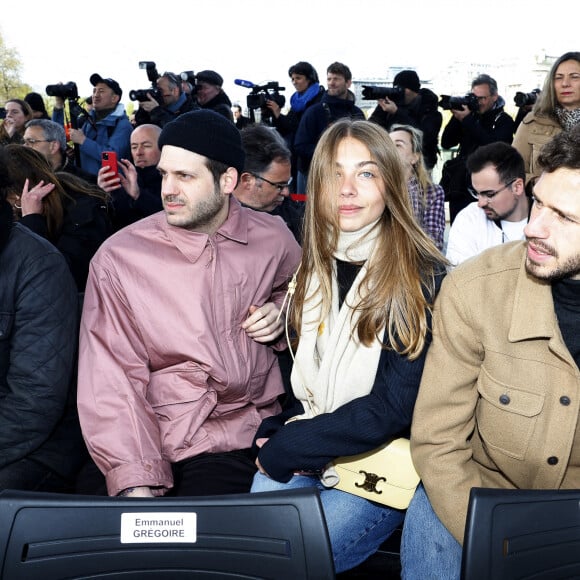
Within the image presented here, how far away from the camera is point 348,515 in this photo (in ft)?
6.61

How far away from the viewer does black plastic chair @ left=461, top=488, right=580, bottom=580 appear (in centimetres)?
134

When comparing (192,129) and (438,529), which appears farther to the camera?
(192,129)

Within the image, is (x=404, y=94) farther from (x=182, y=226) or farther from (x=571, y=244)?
(x=571, y=244)

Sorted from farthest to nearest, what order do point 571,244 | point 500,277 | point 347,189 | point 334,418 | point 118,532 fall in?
point 347,189
point 334,418
point 500,277
point 571,244
point 118,532

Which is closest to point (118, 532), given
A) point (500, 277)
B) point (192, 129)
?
point (500, 277)

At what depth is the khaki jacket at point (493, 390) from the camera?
1713 mm

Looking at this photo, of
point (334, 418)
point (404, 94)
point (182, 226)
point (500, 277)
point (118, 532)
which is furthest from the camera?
point (404, 94)

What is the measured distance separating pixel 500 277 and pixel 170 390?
102 centimetres

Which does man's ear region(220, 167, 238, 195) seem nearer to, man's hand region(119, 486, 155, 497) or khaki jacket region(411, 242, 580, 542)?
khaki jacket region(411, 242, 580, 542)

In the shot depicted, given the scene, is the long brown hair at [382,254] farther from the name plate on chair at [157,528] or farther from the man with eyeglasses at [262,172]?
the man with eyeglasses at [262,172]

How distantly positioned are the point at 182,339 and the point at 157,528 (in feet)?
2.89

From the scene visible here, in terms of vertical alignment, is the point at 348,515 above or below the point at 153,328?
below

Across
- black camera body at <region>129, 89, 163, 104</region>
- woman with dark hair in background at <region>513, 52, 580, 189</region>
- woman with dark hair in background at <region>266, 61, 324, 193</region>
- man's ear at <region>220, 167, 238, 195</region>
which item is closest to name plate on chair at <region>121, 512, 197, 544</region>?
man's ear at <region>220, 167, 238, 195</region>

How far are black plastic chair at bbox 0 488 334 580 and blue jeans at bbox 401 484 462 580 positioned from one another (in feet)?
2.00
